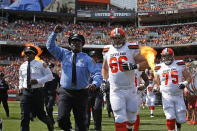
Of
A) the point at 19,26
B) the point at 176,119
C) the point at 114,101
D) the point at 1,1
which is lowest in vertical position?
the point at 176,119

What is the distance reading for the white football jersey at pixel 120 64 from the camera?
283 inches

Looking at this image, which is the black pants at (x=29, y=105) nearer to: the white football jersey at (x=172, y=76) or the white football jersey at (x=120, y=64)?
the white football jersey at (x=120, y=64)

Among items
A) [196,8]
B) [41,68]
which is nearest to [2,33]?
[196,8]

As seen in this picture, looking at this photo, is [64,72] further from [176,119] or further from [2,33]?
[2,33]

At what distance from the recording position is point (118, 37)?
7.25m

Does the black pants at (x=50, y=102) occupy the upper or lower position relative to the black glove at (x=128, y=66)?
lower

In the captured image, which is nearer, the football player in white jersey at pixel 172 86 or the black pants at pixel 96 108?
the football player in white jersey at pixel 172 86

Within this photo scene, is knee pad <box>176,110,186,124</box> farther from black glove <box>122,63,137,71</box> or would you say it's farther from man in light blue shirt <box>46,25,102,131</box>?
man in light blue shirt <box>46,25,102,131</box>

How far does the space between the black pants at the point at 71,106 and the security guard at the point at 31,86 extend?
1.64m

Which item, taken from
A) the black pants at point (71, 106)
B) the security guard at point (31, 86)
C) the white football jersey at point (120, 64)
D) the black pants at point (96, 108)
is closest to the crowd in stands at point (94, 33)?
the black pants at point (96, 108)

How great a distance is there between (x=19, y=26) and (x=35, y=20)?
4866 mm

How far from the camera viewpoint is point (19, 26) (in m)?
52.5

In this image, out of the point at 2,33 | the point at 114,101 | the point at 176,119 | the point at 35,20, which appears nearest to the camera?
the point at 114,101

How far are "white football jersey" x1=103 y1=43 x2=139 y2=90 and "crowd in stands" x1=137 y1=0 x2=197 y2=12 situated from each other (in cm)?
4613
